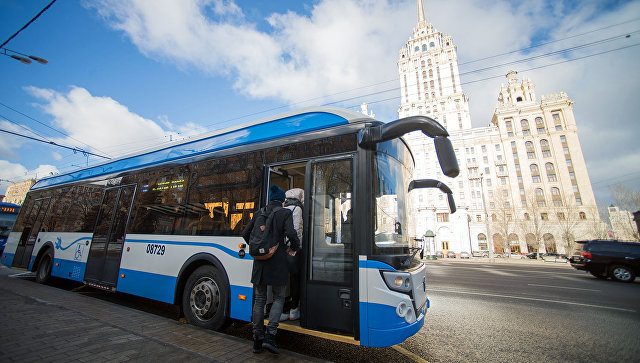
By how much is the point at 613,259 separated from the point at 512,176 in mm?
53189

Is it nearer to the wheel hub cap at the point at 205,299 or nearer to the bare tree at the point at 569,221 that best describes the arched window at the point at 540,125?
the bare tree at the point at 569,221

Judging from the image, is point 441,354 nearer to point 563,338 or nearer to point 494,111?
point 563,338

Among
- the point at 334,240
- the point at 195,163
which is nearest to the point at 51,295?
the point at 195,163

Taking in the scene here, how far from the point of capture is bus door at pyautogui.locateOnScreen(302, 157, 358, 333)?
299cm

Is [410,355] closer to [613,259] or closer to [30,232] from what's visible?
[30,232]

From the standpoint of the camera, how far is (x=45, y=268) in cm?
714

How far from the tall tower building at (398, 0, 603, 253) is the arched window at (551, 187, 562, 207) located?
3 centimetres

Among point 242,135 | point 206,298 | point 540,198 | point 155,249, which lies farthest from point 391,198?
point 540,198

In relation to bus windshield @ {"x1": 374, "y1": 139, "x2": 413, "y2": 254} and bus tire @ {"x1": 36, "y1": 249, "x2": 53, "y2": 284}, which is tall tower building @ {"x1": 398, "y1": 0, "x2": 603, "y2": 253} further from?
bus tire @ {"x1": 36, "y1": 249, "x2": 53, "y2": 284}

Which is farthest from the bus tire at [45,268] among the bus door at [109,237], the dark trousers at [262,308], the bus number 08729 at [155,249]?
the dark trousers at [262,308]

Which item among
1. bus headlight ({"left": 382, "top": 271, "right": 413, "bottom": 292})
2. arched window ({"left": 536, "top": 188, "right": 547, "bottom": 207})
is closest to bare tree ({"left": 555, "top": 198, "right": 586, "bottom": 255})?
arched window ({"left": 536, "top": 188, "right": 547, "bottom": 207})

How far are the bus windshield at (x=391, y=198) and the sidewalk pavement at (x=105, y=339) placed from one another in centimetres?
172

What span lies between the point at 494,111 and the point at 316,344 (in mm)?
75638

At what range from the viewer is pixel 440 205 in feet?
183
